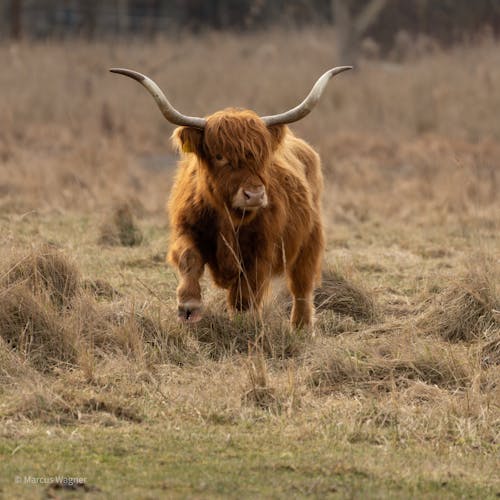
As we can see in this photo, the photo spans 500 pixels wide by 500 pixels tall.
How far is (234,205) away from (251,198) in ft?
0.57

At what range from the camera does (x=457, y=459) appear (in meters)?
5.19

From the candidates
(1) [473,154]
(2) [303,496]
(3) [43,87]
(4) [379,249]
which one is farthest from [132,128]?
(2) [303,496]

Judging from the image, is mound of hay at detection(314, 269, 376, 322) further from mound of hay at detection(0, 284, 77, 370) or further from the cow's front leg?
mound of hay at detection(0, 284, 77, 370)

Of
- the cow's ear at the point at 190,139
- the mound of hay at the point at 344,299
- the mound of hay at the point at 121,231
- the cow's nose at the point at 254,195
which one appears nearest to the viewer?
the cow's nose at the point at 254,195

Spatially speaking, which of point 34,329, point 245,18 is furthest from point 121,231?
point 245,18

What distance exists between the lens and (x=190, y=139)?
7027 mm

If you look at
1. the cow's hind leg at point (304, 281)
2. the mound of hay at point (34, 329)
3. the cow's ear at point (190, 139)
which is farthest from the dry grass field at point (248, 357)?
the cow's ear at point (190, 139)

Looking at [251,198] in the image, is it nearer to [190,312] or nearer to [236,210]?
[236,210]

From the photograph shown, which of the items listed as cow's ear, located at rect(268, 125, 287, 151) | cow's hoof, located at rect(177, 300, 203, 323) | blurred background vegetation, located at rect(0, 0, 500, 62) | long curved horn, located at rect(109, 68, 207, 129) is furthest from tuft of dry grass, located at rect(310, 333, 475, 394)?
blurred background vegetation, located at rect(0, 0, 500, 62)

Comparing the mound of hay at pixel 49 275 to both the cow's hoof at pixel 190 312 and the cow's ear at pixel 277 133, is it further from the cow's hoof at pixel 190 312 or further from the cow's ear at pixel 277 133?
the cow's ear at pixel 277 133

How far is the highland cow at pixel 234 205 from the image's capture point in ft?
22.4

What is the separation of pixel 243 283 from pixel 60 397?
174 centimetres

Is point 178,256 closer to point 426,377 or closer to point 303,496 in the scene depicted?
point 426,377

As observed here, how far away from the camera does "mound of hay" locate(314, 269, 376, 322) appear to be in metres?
7.82
